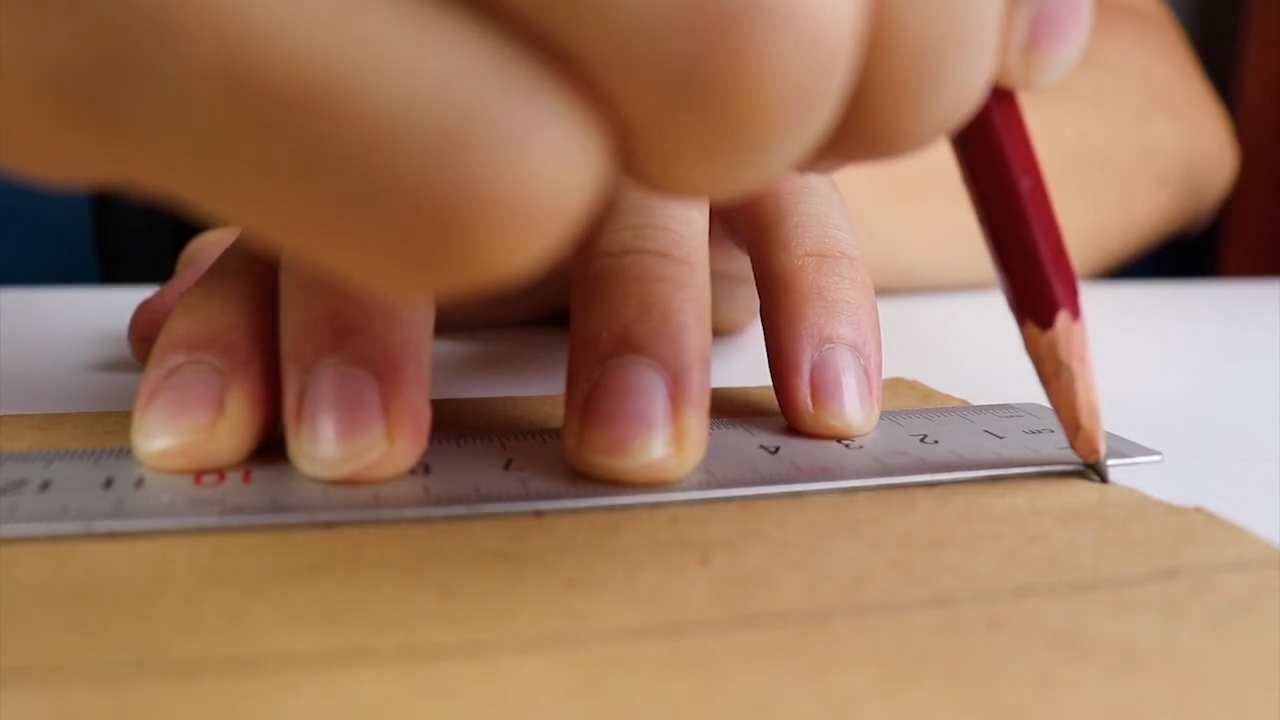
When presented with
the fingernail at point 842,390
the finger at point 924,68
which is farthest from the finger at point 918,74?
the fingernail at point 842,390

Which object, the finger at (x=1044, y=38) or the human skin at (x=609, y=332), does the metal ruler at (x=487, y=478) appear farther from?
the finger at (x=1044, y=38)

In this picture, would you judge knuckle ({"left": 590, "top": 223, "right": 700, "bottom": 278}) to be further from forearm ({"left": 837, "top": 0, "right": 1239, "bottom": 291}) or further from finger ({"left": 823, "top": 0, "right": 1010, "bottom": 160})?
forearm ({"left": 837, "top": 0, "right": 1239, "bottom": 291})

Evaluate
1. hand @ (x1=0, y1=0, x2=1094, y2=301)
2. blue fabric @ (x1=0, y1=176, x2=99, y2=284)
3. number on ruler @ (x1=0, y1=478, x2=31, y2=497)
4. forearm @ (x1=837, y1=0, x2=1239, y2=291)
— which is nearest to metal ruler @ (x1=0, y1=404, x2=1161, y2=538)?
number on ruler @ (x1=0, y1=478, x2=31, y2=497)

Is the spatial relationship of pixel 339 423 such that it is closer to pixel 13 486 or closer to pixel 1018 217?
pixel 13 486

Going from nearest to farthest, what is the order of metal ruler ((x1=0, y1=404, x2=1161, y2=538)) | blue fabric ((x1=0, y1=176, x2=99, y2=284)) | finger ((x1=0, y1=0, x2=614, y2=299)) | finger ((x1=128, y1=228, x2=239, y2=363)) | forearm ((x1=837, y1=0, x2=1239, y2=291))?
finger ((x1=0, y1=0, x2=614, y2=299)) < metal ruler ((x1=0, y1=404, x2=1161, y2=538)) < finger ((x1=128, y1=228, x2=239, y2=363)) < forearm ((x1=837, y1=0, x2=1239, y2=291)) < blue fabric ((x1=0, y1=176, x2=99, y2=284))

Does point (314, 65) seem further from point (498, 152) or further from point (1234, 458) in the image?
point (1234, 458)
